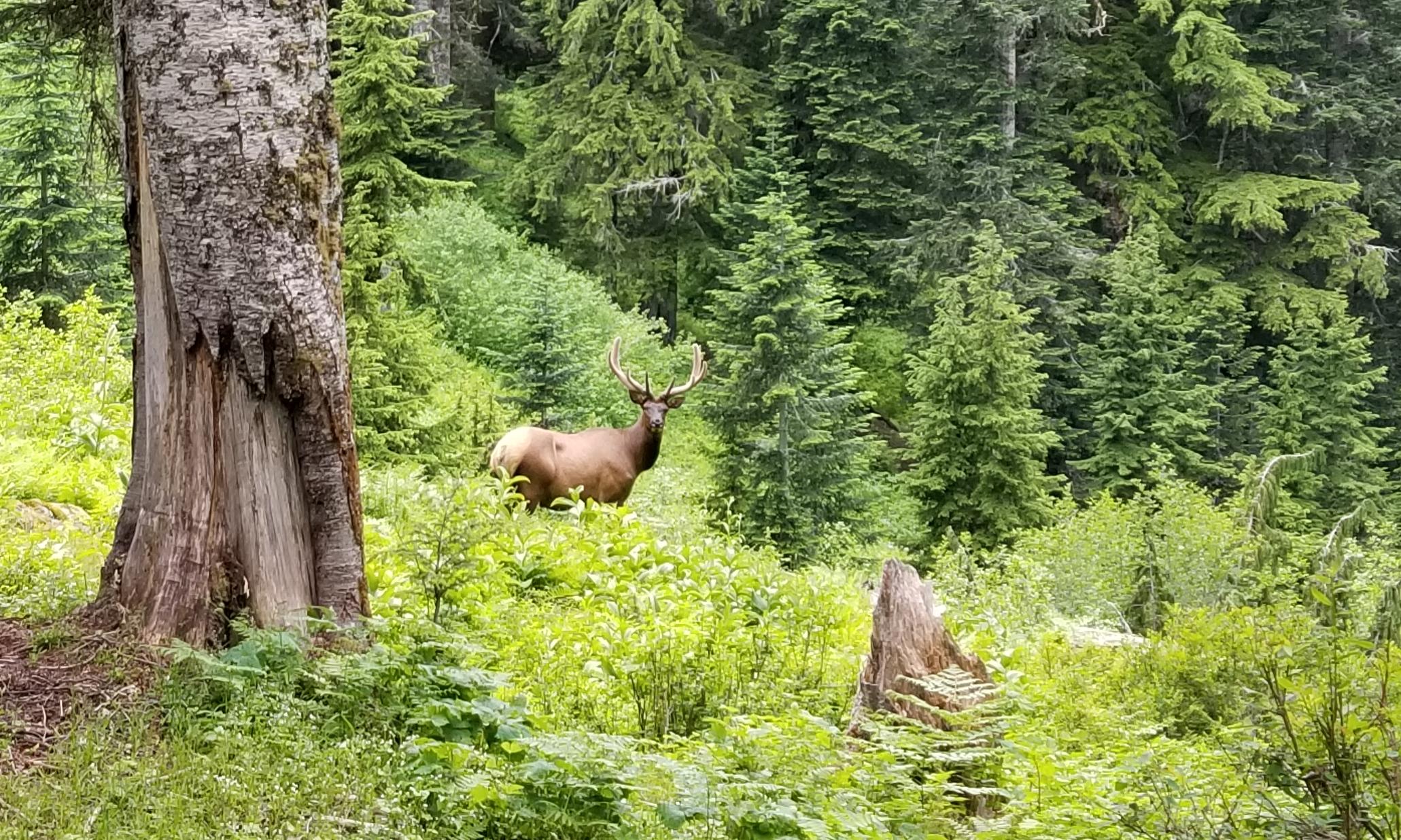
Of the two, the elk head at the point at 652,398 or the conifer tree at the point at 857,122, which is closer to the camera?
the elk head at the point at 652,398

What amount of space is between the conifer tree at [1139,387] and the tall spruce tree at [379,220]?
42.3ft

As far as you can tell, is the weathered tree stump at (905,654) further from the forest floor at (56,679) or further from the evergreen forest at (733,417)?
the forest floor at (56,679)

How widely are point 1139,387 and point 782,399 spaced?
8.53 meters

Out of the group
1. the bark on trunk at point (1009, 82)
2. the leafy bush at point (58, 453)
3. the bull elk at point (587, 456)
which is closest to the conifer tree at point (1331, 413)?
the bark on trunk at point (1009, 82)

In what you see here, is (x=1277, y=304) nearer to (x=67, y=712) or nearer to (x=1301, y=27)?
(x=1301, y=27)

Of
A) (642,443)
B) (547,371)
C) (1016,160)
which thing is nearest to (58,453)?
(642,443)

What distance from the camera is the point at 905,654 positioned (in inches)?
205

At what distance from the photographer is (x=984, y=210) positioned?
26281 millimetres

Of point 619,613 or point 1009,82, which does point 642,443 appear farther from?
point 1009,82

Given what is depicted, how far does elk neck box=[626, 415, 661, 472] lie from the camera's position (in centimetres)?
1208

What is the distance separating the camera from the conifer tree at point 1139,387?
23.1 metres

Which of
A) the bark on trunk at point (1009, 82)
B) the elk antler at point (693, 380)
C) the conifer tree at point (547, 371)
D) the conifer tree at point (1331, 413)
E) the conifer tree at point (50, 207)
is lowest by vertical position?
the conifer tree at point (1331, 413)

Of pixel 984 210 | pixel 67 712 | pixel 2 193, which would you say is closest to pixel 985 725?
pixel 67 712

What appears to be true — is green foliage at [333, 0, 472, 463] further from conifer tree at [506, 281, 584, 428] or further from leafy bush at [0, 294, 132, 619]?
conifer tree at [506, 281, 584, 428]
